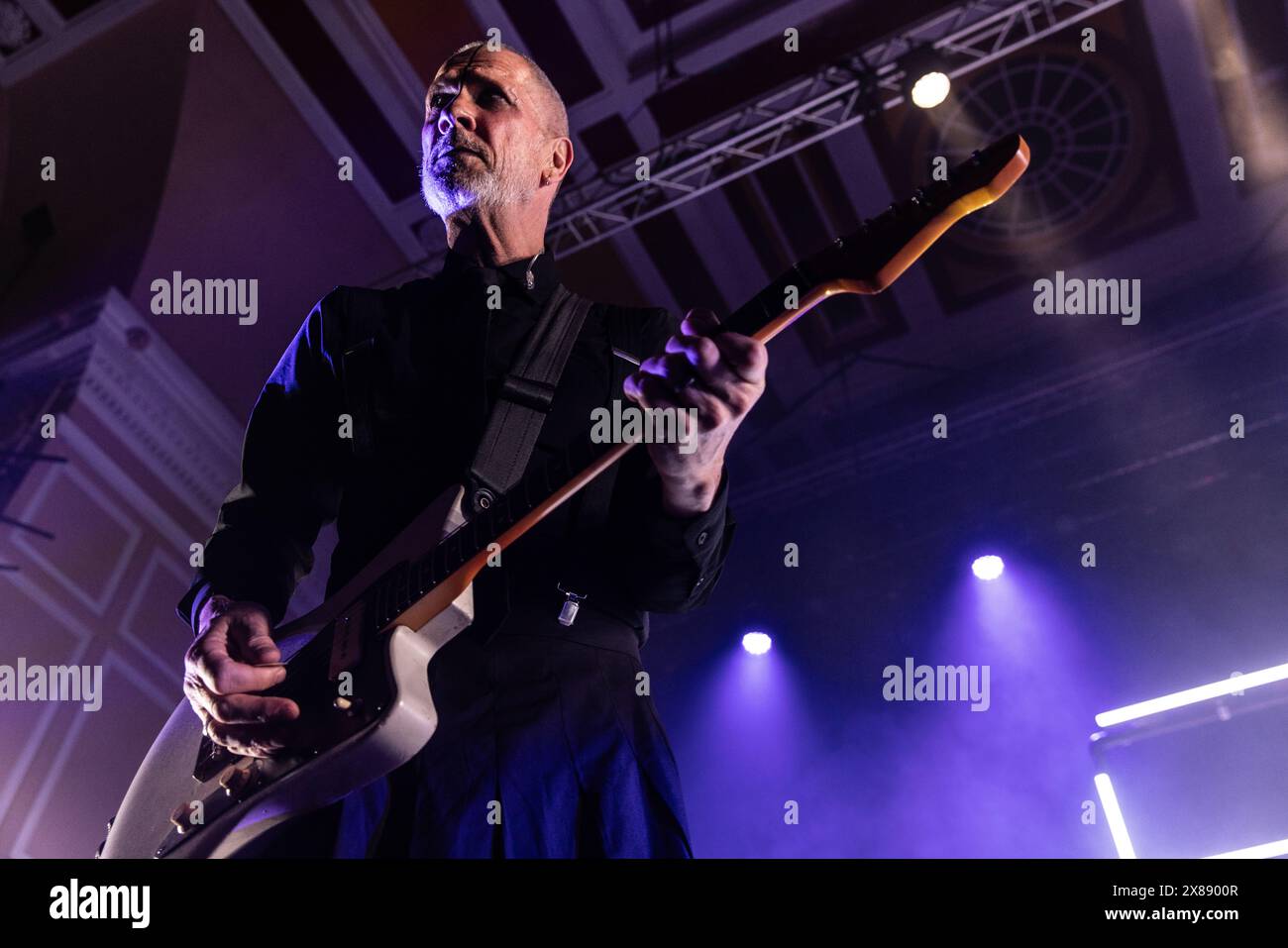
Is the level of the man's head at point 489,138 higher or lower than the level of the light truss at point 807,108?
lower

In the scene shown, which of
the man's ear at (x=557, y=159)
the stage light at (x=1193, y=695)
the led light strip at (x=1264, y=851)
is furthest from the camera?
the stage light at (x=1193, y=695)

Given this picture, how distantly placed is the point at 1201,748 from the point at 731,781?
2422 millimetres

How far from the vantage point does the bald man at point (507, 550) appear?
54.5 inches

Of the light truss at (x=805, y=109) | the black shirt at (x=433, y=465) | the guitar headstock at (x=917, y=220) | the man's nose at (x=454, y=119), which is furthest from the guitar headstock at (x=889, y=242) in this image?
the light truss at (x=805, y=109)

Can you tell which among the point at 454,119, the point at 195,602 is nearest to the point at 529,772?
the point at 195,602

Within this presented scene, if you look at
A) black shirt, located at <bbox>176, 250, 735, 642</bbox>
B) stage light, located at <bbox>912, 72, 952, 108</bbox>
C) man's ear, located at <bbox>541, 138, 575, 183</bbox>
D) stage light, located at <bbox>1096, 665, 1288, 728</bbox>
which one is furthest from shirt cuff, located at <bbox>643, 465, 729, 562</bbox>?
stage light, located at <bbox>1096, 665, 1288, 728</bbox>

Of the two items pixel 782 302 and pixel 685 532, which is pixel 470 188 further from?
pixel 685 532

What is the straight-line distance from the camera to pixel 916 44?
526 centimetres

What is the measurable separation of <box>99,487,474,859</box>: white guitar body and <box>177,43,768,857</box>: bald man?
0.12 feet

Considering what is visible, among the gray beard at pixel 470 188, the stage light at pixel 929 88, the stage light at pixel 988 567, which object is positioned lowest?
the gray beard at pixel 470 188

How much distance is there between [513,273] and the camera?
196cm

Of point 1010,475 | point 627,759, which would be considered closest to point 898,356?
point 1010,475

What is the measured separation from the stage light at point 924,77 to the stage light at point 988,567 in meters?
2.60

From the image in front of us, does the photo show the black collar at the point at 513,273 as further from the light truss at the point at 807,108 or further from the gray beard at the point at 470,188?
the light truss at the point at 807,108
